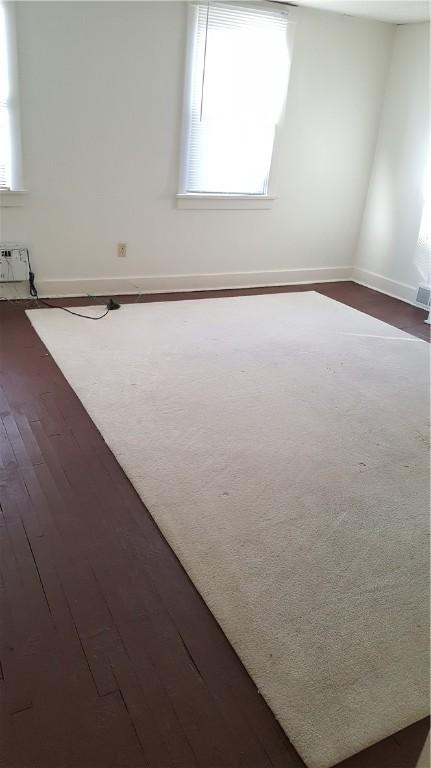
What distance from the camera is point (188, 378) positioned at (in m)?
3.18

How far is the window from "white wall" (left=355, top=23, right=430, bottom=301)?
3.58ft

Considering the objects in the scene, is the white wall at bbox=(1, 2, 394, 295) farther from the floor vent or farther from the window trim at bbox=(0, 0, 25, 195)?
the floor vent

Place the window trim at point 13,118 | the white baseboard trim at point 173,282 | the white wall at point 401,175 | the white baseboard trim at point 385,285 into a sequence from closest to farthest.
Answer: the window trim at point 13,118, the white baseboard trim at point 173,282, the white wall at point 401,175, the white baseboard trim at point 385,285

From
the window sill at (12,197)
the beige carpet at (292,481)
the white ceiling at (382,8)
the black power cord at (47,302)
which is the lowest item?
the beige carpet at (292,481)

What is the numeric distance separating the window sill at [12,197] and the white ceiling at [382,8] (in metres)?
2.40

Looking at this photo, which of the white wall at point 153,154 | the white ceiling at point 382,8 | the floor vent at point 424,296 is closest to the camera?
the white wall at point 153,154

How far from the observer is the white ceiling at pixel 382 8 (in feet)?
12.9

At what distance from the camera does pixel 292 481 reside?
2.35 m

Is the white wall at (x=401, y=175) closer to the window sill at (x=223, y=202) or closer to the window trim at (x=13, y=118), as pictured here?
the window sill at (x=223, y=202)

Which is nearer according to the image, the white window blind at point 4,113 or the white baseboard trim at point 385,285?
the white window blind at point 4,113

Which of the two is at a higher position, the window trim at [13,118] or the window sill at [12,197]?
the window trim at [13,118]

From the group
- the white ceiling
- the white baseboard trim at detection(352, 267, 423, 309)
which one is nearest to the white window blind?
the white ceiling

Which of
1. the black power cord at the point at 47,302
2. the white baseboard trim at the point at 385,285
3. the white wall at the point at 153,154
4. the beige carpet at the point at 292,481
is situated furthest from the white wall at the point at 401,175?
the black power cord at the point at 47,302

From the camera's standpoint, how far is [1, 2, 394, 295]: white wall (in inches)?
148
